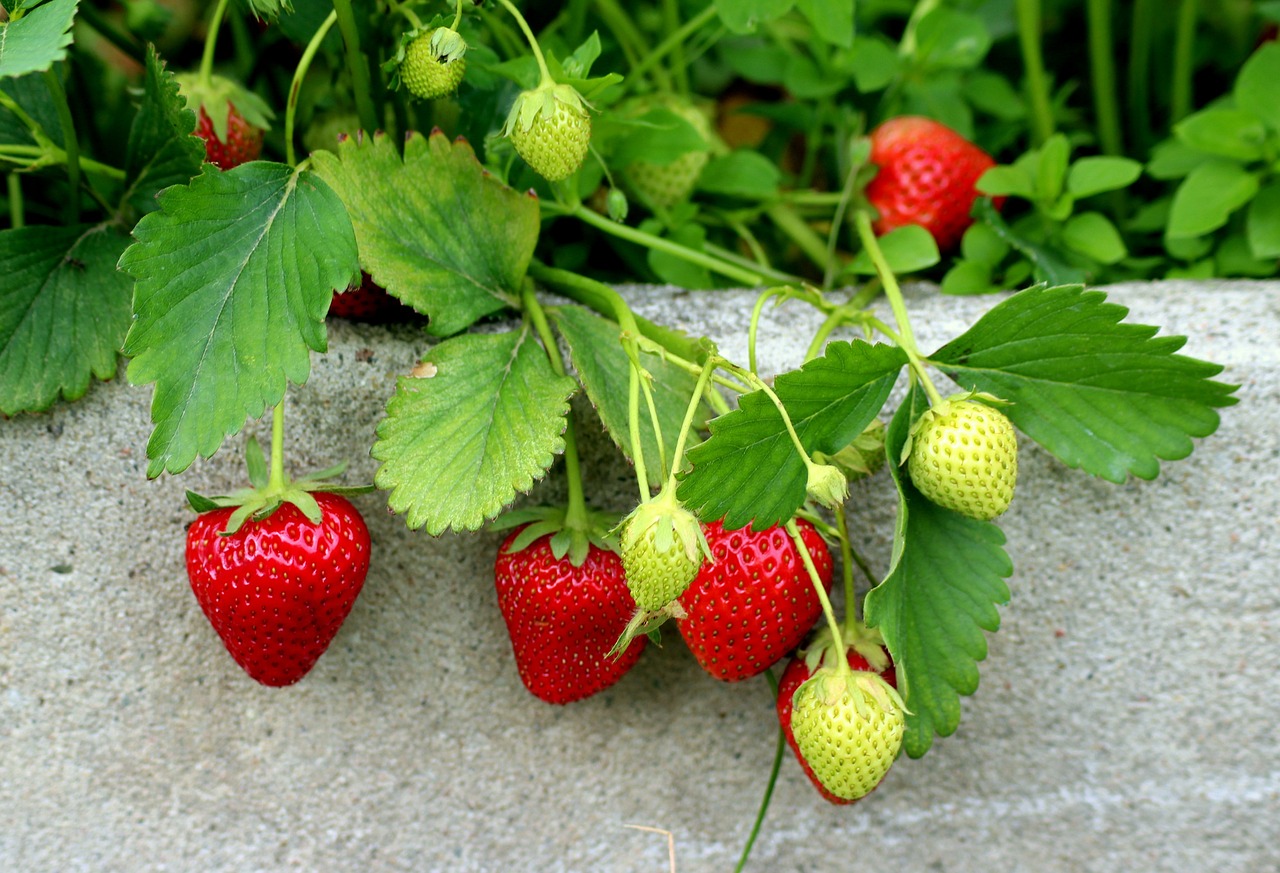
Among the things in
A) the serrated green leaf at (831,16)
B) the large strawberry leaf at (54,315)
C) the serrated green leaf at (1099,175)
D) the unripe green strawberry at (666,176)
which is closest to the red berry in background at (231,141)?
the large strawberry leaf at (54,315)

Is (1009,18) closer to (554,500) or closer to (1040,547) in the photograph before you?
(1040,547)

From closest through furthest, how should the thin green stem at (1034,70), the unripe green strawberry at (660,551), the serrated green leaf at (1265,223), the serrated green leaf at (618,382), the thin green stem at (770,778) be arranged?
1. the unripe green strawberry at (660,551)
2. the serrated green leaf at (618,382)
3. the thin green stem at (770,778)
4. the serrated green leaf at (1265,223)
5. the thin green stem at (1034,70)

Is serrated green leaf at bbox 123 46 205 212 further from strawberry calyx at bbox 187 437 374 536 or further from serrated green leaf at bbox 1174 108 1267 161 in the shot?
serrated green leaf at bbox 1174 108 1267 161

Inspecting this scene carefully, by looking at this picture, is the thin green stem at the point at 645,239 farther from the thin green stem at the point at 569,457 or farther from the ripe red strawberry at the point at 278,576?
the ripe red strawberry at the point at 278,576

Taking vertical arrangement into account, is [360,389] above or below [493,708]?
above

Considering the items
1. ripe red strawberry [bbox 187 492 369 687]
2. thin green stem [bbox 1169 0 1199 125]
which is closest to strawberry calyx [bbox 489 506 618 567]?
ripe red strawberry [bbox 187 492 369 687]

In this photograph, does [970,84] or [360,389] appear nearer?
[360,389]

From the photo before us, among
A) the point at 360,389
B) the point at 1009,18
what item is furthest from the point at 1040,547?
the point at 1009,18

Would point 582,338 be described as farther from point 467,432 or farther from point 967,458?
point 967,458
